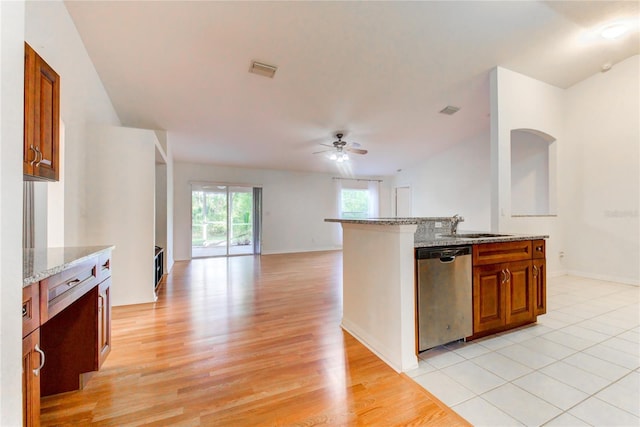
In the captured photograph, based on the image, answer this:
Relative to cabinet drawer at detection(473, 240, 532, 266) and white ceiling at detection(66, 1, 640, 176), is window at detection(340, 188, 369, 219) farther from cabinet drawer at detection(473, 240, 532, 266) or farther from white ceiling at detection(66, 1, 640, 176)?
cabinet drawer at detection(473, 240, 532, 266)

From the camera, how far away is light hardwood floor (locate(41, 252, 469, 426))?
4.88ft

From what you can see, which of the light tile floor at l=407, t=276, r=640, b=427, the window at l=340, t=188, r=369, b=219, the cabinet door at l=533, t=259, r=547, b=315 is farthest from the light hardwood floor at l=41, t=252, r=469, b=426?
the window at l=340, t=188, r=369, b=219

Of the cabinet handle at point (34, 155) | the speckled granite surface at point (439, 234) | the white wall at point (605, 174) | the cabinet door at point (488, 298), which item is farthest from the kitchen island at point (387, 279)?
the white wall at point (605, 174)

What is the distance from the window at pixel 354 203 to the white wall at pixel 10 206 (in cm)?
810

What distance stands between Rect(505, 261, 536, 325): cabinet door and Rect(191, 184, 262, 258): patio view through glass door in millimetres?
6341

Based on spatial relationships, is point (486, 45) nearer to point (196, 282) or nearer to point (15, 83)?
point (15, 83)

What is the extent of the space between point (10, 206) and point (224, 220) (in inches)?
269

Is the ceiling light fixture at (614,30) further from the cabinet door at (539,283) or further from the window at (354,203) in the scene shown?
the window at (354,203)

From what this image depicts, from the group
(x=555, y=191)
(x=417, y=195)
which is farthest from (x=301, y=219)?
(x=555, y=191)

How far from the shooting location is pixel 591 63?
13.4ft

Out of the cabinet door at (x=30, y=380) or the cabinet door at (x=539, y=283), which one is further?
the cabinet door at (x=539, y=283)

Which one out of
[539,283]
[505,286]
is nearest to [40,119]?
[505,286]

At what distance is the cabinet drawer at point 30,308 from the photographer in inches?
40.1

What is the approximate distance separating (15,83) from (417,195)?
8415mm
